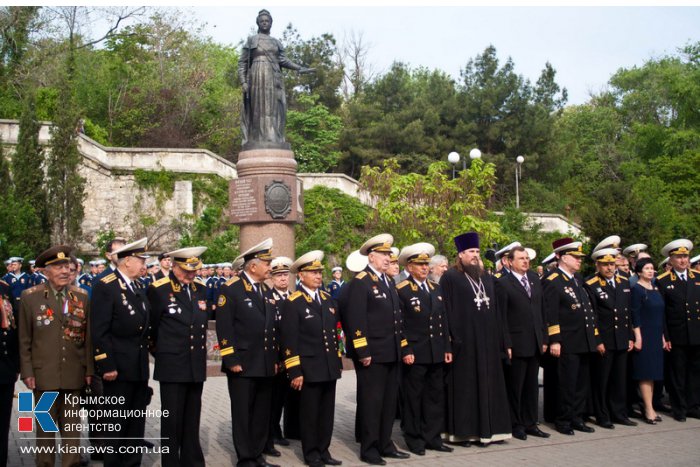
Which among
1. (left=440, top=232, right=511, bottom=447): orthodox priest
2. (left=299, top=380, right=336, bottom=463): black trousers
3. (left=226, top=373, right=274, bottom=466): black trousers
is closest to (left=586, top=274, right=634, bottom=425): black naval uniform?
(left=440, top=232, right=511, bottom=447): orthodox priest

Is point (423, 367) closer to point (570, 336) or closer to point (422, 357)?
point (422, 357)

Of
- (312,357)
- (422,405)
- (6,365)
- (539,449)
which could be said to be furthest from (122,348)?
(539,449)

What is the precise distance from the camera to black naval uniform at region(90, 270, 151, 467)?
24.1ft

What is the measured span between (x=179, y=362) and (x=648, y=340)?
251 inches

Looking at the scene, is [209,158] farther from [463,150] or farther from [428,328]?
[428,328]

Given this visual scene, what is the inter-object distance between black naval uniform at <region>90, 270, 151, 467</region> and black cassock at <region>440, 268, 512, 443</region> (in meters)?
3.44

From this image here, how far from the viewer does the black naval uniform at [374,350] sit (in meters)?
8.41

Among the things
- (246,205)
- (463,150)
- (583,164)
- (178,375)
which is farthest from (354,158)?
(178,375)

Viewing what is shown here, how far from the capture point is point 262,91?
1562cm

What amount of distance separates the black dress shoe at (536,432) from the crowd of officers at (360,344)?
0.02 metres

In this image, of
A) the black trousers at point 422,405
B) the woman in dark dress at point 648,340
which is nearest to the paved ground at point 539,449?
the black trousers at point 422,405

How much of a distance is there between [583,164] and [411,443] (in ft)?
151

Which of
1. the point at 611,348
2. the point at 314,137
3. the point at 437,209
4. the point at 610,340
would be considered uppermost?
the point at 314,137

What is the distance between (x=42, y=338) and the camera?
7.45 m
